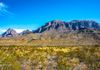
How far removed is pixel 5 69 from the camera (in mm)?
27781

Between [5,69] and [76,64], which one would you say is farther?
[76,64]

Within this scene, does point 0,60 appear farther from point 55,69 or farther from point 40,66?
point 55,69

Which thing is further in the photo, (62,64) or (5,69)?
(62,64)

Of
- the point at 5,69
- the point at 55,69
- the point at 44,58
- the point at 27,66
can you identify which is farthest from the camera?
the point at 44,58

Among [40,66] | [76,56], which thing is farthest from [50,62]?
[76,56]

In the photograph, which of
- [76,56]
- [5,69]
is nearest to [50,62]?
[76,56]

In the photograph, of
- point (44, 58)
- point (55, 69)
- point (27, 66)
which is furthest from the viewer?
point (44, 58)

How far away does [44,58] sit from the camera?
118 ft

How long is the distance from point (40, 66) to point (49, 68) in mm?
1345

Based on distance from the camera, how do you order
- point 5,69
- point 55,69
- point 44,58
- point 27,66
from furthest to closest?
point 44,58 → point 27,66 → point 55,69 → point 5,69

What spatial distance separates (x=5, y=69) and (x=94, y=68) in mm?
10660

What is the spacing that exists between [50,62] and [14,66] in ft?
21.8

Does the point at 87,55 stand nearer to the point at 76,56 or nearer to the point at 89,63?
the point at 76,56

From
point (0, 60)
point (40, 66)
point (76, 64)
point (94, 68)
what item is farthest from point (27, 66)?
point (94, 68)
